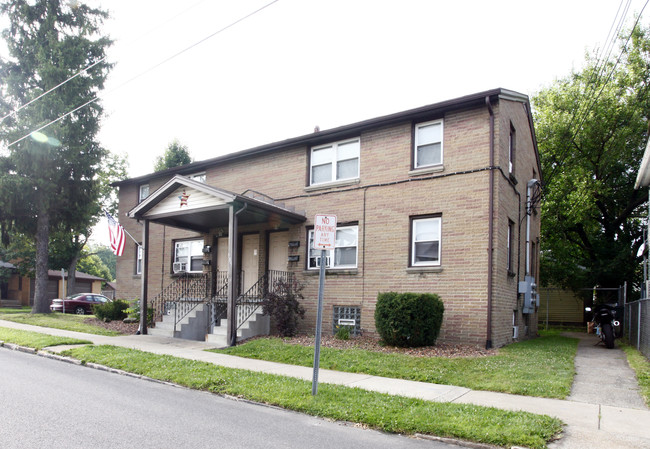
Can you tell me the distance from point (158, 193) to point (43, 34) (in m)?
13.5

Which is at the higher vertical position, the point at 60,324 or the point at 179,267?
the point at 179,267

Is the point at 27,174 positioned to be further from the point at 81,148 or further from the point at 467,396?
the point at 467,396

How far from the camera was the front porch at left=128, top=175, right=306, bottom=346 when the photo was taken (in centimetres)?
1273

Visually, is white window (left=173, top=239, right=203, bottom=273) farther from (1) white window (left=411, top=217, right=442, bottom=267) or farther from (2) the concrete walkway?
(1) white window (left=411, top=217, right=442, bottom=267)

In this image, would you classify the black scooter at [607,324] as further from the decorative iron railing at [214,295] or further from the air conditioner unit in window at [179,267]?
the air conditioner unit in window at [179,267]

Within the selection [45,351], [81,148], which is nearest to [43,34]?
[81,148]

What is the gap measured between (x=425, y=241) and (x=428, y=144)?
2.65 m

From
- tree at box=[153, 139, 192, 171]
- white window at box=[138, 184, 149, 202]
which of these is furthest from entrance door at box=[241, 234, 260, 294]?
tree at box=[153, 139, 192, 171]

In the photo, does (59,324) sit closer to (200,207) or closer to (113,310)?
(113,310)

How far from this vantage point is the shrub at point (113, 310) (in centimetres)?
1880

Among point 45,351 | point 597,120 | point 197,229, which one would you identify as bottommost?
point 45,351

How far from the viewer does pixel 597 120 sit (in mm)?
23047

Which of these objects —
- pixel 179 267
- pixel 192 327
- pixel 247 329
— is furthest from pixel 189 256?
pixel 247 329

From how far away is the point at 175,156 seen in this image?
108 ft
